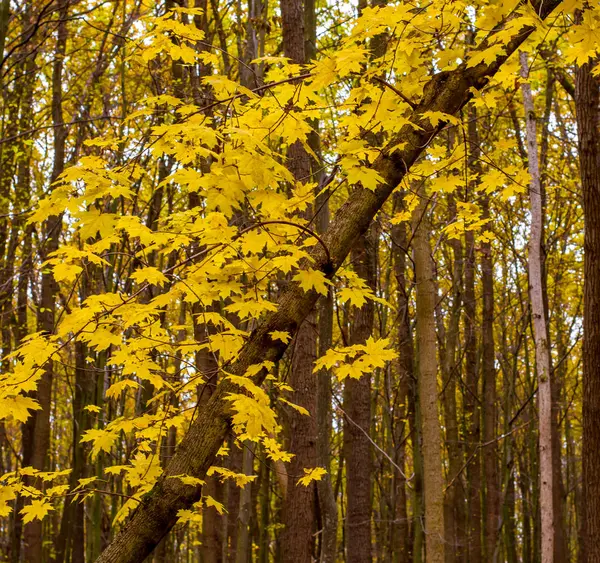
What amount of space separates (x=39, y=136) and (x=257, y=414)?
10377 millimetres

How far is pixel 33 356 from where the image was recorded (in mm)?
3121

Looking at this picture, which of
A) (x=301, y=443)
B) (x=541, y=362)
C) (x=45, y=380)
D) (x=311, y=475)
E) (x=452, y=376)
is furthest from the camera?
(x=452, y=376)

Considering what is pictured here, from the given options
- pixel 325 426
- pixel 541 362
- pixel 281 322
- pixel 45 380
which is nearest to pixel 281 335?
pixel 281 322

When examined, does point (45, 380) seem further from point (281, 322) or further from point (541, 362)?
point (281, 322)

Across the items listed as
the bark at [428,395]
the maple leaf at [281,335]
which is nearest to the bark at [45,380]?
the bark at [428,395]

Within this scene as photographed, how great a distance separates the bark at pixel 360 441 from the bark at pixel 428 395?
188 cm

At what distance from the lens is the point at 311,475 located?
5180mm

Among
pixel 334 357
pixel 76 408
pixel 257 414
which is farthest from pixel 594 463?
pixel 76 408

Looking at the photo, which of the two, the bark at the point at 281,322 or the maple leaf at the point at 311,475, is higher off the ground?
the bark at the point at 281,322

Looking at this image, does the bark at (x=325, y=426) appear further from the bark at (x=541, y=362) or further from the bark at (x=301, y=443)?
the bark at (x=541, y=362)

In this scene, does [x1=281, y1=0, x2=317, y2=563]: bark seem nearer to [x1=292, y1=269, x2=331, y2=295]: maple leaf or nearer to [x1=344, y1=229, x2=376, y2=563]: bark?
[x1=344, y1=229, x2=376, y2=563]: bark

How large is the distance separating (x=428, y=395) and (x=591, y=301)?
6.85ft

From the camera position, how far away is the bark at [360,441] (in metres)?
7.82

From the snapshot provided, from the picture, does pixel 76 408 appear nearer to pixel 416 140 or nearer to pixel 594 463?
pixel 594 463
